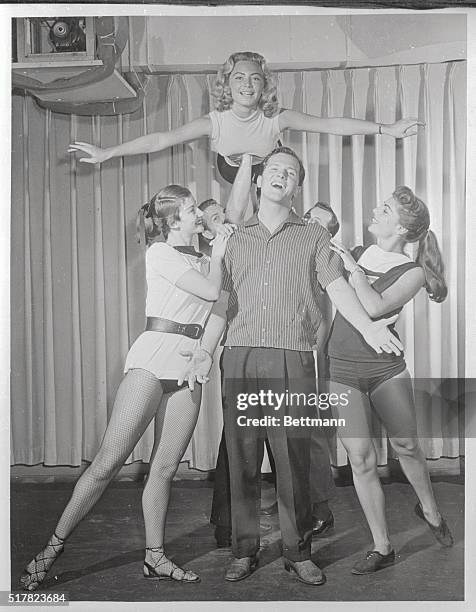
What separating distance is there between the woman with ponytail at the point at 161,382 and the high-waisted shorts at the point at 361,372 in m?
0.36

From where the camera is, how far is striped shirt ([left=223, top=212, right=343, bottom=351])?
5.77 feet

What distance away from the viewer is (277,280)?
1.77 metres

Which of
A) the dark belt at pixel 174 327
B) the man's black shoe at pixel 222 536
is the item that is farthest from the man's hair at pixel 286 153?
the man's black shoe at pixel 222 536

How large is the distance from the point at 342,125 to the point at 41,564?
1.51 m

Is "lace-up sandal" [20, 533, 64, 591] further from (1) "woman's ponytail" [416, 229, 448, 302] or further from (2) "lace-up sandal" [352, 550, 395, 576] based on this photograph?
(1) "woman's ponytail" [416, 229, 448, 302]

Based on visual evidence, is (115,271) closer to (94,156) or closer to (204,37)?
(94,156)

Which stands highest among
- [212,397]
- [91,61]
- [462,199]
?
[91,61]

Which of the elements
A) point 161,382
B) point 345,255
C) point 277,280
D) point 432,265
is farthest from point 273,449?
point 432,265

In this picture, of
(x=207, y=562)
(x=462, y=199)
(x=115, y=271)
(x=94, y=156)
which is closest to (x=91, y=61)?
(x=94, y=156)

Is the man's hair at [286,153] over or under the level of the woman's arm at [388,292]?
over

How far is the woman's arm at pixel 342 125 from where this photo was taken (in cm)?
180

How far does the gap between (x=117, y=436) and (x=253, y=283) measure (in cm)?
58

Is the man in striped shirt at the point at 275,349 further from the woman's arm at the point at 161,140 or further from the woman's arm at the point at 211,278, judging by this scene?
the woman's arm at the point at 161,140

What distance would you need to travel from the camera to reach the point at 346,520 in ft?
5.82
